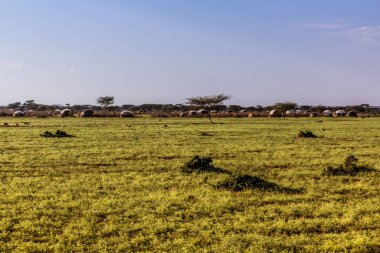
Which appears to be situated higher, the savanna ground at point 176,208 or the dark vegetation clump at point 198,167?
the dark vegetation clump at point 198,167

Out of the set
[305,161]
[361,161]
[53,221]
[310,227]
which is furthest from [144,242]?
[361,161]

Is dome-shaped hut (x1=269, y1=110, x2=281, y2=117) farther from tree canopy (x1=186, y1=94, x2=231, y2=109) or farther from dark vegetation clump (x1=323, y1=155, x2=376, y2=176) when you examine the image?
dark vegetation clump (x1=323, y1=155, x2=376, y2=176)

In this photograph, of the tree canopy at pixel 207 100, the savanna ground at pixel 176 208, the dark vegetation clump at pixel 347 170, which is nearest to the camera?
the savanna ground at pixel 176 208

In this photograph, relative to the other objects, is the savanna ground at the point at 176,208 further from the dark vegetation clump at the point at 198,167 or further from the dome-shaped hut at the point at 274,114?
the dome-shaped hut at the point at 274,114

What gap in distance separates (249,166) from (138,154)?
246 inches

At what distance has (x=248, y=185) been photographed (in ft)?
40.7

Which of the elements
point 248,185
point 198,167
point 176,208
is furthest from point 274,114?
point 176,208

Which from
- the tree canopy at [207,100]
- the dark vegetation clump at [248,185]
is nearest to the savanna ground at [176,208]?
the dark vegetation clump at [248,185]

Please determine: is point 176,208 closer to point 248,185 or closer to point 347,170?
point 248,185

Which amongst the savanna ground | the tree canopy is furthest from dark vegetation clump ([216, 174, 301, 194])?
the tree canopy

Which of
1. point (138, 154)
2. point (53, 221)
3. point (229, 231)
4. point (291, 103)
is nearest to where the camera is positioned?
point (229, 231)

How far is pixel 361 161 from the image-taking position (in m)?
18.1

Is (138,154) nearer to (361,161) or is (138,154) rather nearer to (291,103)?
(361,161)

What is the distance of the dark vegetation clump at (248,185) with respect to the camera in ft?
40.0
